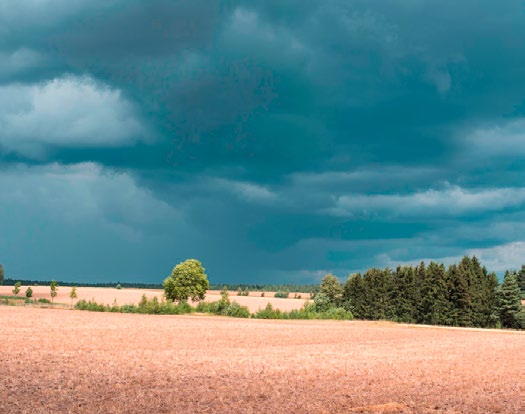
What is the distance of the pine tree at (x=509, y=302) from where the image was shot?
314 ft

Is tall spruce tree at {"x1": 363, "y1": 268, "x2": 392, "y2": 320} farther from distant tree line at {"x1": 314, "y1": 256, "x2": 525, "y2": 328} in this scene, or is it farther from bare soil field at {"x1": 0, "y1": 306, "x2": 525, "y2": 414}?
bare soil field at {"x1": 0, "y1": 306, "x2": 525, "y2": 414}

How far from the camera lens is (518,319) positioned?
314 feet

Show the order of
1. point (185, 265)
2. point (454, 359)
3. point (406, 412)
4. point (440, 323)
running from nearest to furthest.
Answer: point (406, 412)
point (454, 359)
point (440, 323)
point (185, 265)

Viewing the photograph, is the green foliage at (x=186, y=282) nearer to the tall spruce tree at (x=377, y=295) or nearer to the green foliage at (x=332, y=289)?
the green foliage at (x=332, y=289)

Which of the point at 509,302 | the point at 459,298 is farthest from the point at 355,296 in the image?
the point at 509,302

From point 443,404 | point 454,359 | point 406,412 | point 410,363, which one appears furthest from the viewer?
point 454,359

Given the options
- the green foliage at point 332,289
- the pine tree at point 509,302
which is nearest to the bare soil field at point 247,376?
the pine tree at point 509,302

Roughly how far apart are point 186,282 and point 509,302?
62517mm

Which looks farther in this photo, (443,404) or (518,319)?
(518,319)

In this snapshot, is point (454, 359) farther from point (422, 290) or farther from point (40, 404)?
point (422, 290)

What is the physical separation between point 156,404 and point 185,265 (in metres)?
103

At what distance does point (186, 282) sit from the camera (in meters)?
120

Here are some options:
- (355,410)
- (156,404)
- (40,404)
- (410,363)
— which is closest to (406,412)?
(355,410)

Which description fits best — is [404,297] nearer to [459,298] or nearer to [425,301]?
[425,301]
